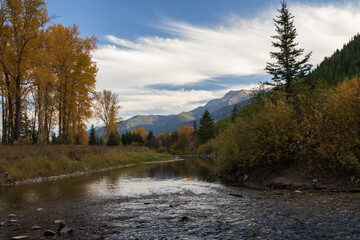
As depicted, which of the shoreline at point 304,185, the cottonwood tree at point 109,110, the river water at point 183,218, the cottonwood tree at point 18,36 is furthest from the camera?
the cottonwood tree at point 109,110

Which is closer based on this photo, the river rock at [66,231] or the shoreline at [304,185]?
the river rock at [66,231]

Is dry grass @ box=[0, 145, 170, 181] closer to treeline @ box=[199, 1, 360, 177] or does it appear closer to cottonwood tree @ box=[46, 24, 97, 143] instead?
cottonwood tree @ box=[46, 24, 97, 143]

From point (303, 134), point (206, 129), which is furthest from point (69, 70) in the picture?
point (206, 129)

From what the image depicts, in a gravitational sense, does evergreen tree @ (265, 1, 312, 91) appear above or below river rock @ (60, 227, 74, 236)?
above

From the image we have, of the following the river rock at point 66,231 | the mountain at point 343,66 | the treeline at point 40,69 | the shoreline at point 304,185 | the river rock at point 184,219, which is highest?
the mountain at point 343,66

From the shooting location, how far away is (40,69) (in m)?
26.5

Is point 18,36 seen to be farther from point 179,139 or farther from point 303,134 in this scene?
point 179,139

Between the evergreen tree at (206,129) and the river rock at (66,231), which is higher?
the evergreen tree at (206,129)

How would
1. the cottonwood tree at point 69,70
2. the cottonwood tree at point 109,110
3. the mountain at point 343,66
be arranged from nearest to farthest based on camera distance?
the cottonwood tree at point 69,70, the cottonwood tree at point 109,110, the mountain at point 343,66

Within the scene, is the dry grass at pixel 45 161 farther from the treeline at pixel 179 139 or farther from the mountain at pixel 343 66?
the mountain at pixel 343 66

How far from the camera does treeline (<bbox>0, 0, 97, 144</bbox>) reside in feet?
80.2

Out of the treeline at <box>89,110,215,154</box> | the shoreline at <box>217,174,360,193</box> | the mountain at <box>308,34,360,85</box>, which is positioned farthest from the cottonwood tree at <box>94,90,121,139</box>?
the mountain at <box>308,34,360,85</box>

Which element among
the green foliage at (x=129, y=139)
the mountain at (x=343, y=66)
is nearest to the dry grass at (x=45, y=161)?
the green foliage at (x=129, y=139)

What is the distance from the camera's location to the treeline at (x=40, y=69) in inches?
962
